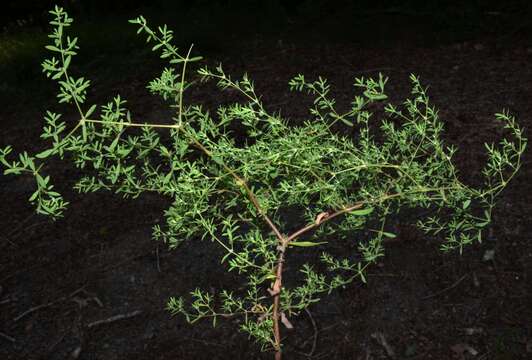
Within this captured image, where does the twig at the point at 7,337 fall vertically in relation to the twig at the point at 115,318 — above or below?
below

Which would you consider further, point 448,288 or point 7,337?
point 7,337

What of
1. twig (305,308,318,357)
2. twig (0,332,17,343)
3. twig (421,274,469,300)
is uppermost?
twig (421,274,469,300)

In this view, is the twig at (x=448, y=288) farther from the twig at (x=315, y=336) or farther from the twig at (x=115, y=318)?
the twig at (x=115, y=318)

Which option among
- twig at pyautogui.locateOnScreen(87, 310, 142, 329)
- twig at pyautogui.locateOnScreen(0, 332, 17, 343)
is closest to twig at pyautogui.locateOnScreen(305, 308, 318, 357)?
twig at pyautogui.locateOnScreen(87, 310, 142, 329)

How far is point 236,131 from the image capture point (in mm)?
3479

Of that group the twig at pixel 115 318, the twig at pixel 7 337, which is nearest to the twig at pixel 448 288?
the twig at pixel 115 318

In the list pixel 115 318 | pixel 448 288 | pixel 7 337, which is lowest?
pixel 7 337

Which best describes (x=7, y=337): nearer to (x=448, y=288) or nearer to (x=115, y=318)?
(x=115, y=318)

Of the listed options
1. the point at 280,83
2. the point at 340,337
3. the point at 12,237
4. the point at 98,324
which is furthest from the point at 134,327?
the point at 280,83

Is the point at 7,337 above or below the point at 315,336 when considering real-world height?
below

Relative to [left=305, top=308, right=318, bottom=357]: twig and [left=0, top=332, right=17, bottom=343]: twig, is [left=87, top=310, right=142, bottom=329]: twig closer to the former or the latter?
[left=0, top=332, right=17, bottom=343]: twig

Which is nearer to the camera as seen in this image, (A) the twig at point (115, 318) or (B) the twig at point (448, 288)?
(B) the twig at point (448, 288)

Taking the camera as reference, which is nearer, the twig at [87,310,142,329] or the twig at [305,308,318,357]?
the twig at [305,308,318,357]

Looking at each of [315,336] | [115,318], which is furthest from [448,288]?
[115,318]
